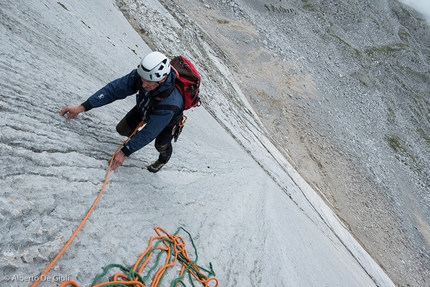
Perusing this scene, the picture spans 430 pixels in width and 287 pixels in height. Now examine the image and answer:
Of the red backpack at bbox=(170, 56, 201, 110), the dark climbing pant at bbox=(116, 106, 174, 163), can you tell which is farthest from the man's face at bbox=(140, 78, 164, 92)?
the dark climbing pant at bbox=(116, 106, 174, 163)

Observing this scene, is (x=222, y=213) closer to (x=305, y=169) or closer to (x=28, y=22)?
(x=28, y=22)

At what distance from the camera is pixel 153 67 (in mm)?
4441

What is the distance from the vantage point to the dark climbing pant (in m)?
5.67

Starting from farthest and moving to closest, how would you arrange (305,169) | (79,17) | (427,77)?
1. (427,77)
2. (305,169)
3. (79,17)

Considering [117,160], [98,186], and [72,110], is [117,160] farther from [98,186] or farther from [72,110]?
[72,110]

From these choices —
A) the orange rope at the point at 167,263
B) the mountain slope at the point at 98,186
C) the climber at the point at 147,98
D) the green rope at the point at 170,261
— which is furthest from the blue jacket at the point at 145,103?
the green rope at the point at 170,261

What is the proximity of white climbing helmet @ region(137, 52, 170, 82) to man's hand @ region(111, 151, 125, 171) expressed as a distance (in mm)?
1346

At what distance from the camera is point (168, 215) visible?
5469 millimetres

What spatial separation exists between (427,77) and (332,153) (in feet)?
177

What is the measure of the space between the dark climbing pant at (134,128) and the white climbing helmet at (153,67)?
1.25 metres

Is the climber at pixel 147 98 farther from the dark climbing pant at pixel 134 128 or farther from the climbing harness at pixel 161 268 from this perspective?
the climbing harness at pixel 161 268

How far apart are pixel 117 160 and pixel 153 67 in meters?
1.64

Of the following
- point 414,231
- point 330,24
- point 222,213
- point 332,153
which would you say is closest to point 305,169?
point 332,153

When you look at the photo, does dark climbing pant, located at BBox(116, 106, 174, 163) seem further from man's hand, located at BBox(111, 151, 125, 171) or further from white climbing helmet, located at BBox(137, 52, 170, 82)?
white climbing helmet, located at BBox(137, 52, 170, 82)
